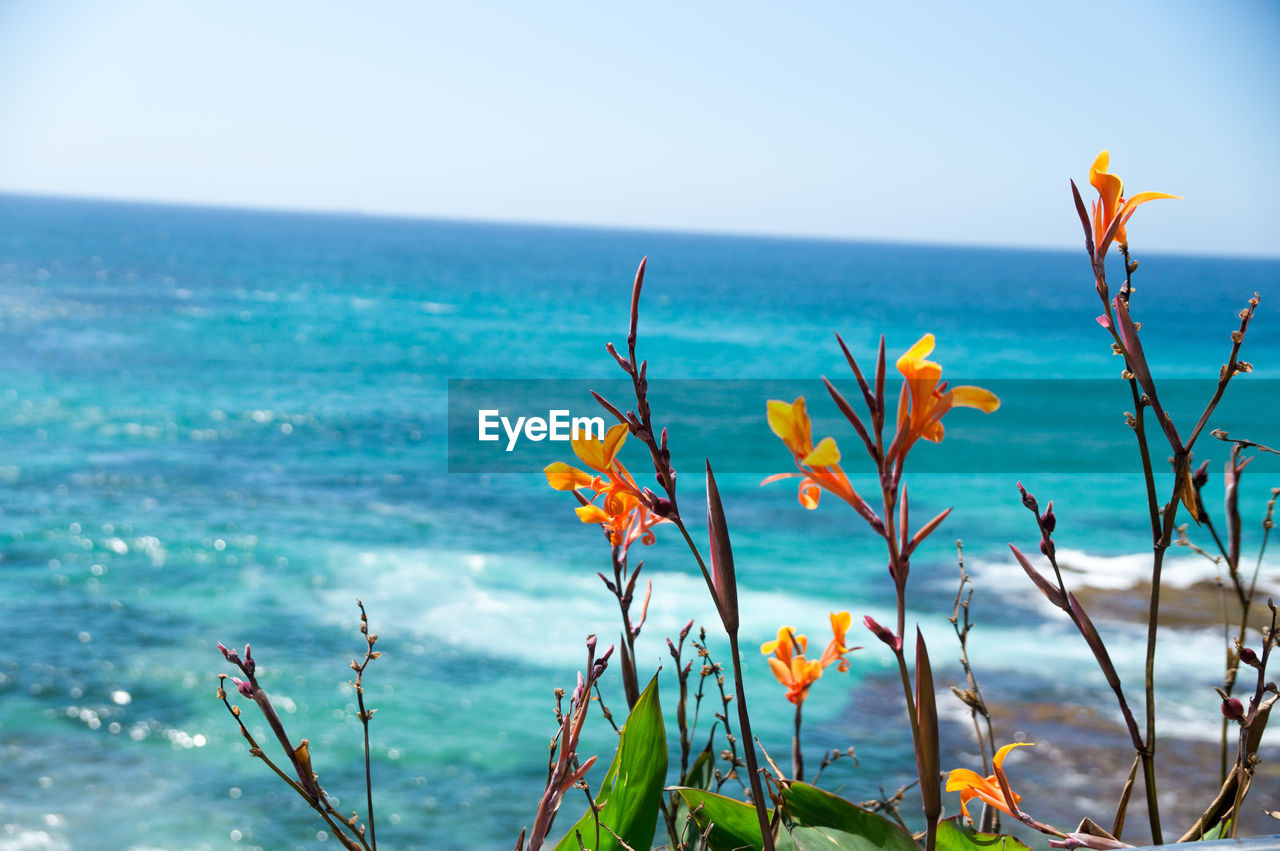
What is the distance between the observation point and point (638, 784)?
0.87m

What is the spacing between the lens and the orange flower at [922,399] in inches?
20.4

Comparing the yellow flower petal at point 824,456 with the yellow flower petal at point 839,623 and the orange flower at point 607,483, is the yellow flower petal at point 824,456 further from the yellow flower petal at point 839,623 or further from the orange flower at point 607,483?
the yellow flower petal at point 839,623

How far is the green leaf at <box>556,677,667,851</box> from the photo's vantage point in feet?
2.82

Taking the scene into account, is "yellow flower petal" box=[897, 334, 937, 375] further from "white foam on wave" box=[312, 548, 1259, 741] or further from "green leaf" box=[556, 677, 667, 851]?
"white foam on wave" box=[312, 548, 1259, 741]

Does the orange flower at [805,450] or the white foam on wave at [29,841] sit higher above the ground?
the orange flower at [805,450]

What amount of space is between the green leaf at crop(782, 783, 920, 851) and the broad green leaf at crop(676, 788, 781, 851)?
0.04 metres

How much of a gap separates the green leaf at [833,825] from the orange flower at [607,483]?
26cm

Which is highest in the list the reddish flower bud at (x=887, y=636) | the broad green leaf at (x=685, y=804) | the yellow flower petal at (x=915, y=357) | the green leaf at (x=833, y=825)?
the yellow flower petal at (x=915, y=357)

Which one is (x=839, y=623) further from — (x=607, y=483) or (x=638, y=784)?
(x=607, y=483)

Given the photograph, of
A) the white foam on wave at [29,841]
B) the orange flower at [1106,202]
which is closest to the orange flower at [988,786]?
the orange flower at [1106,202]

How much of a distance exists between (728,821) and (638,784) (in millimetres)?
89

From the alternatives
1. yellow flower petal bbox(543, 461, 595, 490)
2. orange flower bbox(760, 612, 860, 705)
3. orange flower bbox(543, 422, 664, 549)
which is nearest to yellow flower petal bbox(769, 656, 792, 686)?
orange flower bbox(760, 612, 860, 705)

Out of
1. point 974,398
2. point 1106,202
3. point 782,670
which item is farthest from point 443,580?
point 974,398

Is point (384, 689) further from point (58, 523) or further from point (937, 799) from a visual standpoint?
point (937, 799)
